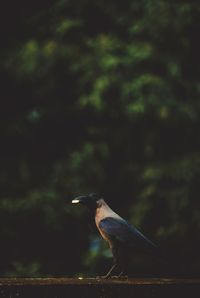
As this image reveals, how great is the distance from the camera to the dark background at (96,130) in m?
12.1

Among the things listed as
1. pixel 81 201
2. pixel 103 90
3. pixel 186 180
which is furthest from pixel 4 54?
pixel 81 201

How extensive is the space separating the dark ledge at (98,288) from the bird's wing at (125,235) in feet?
0.86

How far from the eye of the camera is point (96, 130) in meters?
12.8

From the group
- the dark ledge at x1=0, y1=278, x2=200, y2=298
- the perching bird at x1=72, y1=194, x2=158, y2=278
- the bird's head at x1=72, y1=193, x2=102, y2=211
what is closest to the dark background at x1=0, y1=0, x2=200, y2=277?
the bird's head at x1=72, y1=193, x2=102, y2=211

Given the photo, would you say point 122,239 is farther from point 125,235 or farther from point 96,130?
point 96,130

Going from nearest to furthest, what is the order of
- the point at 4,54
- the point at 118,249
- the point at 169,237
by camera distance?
1. the point at 118,249
2. the point at 169,237
3. the point at 4,54

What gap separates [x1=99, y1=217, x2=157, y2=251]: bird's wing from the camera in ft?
21.8

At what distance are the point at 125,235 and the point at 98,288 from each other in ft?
2.05

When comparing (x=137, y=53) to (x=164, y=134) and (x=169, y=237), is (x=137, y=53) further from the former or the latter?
(x=169, y=237)

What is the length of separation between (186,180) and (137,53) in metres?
1.63

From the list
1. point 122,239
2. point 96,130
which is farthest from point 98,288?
point 96,130

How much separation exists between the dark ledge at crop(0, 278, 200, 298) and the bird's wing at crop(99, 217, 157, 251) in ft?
0.86

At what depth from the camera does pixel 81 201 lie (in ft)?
22.8

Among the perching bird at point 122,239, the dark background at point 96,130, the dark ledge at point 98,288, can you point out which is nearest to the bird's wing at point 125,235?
the perching bird at point 122,239
